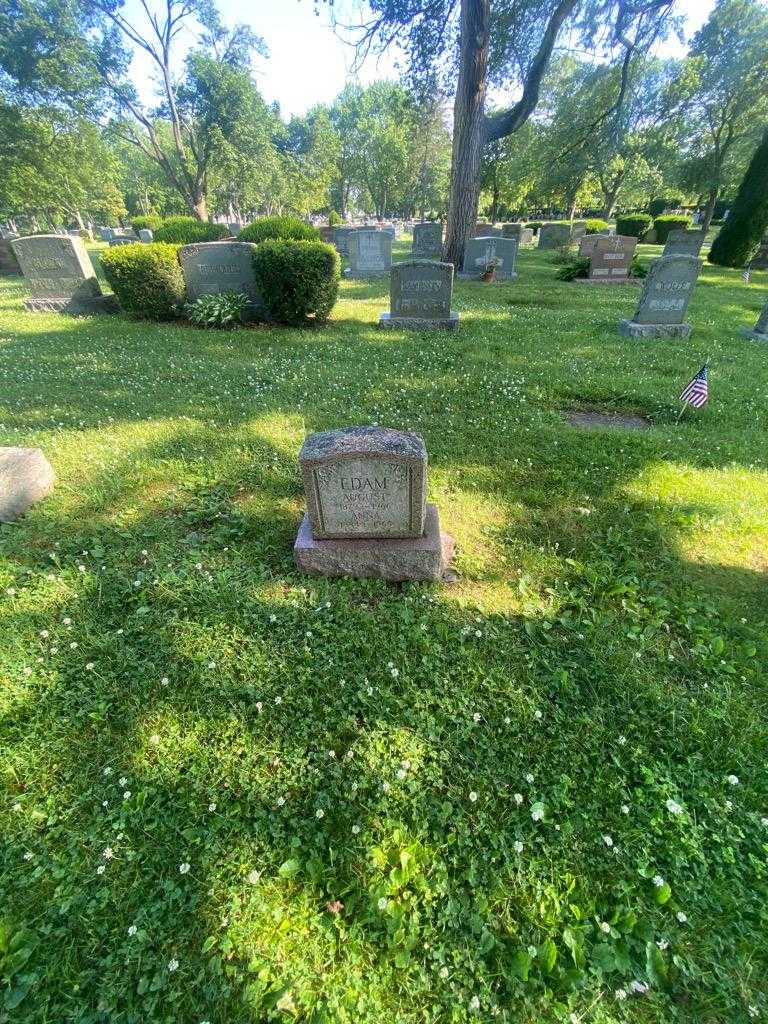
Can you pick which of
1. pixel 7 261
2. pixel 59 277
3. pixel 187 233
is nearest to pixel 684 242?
pixel 187 233

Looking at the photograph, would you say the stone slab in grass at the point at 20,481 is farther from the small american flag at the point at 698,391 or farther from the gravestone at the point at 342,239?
the gravestone at the point at 342,239

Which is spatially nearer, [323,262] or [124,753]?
[124,753]

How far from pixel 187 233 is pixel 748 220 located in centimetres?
2036

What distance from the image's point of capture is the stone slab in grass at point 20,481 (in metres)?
3.72

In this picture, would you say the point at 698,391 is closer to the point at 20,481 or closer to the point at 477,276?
the point at 20,481

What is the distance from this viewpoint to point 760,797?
208 cm

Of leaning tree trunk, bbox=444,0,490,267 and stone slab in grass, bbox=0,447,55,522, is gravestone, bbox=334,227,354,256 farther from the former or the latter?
stone slab in grass, bbox=0,447,55,522

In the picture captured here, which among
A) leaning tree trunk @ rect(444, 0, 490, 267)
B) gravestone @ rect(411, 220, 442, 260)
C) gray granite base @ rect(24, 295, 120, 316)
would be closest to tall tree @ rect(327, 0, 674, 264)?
leaning tree trunk @ rect(444, 0, 490, 267)

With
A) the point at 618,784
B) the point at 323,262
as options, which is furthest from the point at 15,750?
the point at 323,262

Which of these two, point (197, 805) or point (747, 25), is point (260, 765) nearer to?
point (197, 805)

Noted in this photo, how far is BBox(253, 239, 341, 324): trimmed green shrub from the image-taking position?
8555 mm

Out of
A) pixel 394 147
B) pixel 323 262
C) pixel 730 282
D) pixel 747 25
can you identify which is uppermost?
pixel 747 25

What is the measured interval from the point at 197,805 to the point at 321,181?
174ft

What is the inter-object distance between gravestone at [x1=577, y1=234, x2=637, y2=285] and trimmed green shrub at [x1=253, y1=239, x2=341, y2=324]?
10.2 meters
